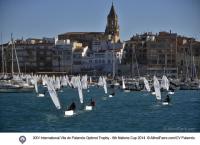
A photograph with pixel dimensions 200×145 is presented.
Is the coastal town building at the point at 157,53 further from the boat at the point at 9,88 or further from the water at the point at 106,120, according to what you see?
the water at the point at 106,120

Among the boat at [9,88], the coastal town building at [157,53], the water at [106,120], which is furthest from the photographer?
the coastal town building at [157,53]

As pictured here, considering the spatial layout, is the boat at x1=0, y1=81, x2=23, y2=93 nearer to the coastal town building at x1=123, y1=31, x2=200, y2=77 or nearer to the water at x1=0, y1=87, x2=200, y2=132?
the water at x1=0, y1=87, x2=200, y2=132

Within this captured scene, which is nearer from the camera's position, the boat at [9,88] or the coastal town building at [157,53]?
the boat at [9,88]

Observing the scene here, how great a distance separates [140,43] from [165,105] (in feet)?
101

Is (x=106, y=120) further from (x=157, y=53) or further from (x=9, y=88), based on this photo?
(x=157, y=53)

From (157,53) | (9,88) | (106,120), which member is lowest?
(106,120)

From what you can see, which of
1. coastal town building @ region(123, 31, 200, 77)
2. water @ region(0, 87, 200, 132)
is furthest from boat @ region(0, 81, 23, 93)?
coastal town building @ region(123, 31, 200, 77)

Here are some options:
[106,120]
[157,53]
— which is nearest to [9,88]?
[106,120]

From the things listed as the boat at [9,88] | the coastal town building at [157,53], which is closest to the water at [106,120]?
the boat at [9,88]

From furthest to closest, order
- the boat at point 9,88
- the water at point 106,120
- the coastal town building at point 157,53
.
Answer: the coastal town building at point 157,53
the boat at point 9,88
the water at point 106,120

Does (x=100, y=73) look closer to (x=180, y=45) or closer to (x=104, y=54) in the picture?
(x=104, y=54)

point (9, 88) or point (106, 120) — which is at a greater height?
point (9, 88)

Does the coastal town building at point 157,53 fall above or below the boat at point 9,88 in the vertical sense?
above
